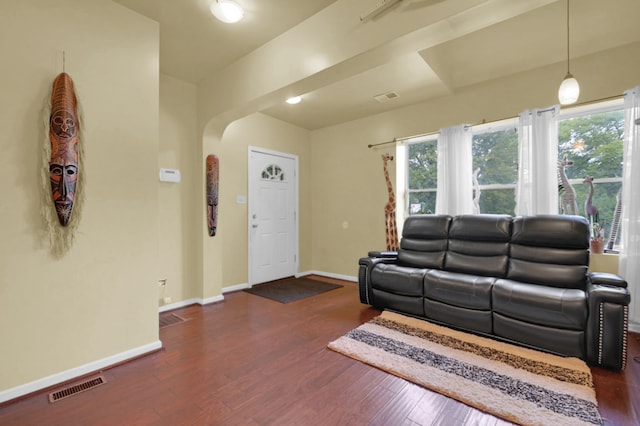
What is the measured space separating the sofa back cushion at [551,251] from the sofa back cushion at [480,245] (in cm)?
9

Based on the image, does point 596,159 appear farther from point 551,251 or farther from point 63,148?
point 63,148

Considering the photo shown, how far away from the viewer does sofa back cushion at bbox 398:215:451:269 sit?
10.7 ft

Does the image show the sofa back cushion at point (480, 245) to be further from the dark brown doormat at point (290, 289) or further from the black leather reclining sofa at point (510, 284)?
the dark brown doormat at point (290, 289)

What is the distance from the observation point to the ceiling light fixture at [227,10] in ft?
6.91

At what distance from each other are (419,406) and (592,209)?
2786 millimetres

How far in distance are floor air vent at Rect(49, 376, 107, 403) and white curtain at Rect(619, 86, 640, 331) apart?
14.3 feet

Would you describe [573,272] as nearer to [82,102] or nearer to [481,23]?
[481,23]

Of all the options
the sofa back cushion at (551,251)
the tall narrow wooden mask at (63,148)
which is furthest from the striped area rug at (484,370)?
the tall narrow wooden mask at (63,148)

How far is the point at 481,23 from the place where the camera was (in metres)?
1.71

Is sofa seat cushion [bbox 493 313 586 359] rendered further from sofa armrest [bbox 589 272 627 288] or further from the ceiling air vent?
the ceiling air vent

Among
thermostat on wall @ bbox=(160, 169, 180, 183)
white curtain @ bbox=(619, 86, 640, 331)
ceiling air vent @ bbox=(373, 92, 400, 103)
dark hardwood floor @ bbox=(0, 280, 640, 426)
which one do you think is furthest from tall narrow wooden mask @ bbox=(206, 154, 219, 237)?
white curtain @ bbox=(619, 86, 640, 331)

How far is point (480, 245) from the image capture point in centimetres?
303

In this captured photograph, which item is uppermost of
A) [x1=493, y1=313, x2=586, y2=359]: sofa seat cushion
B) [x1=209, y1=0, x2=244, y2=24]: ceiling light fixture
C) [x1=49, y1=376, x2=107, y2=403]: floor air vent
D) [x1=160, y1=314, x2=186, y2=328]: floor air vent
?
[x1=209, y1=0, x2=244, y2=24]: ceiling light fixture

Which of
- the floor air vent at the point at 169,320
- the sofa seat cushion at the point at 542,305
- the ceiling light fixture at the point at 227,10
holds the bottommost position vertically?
the floor air vent at the point at 169,320
